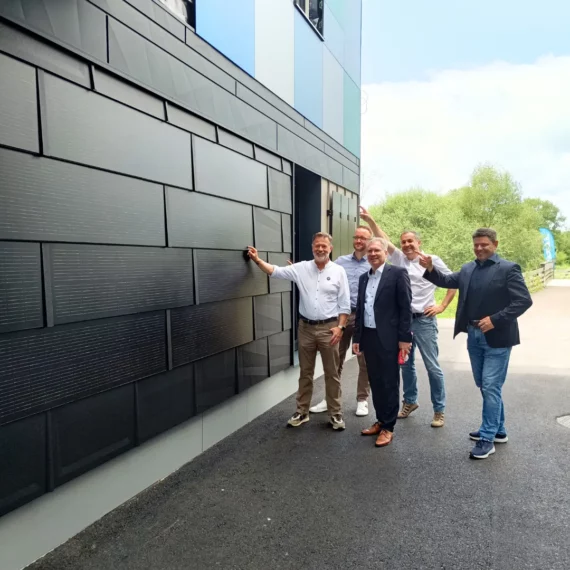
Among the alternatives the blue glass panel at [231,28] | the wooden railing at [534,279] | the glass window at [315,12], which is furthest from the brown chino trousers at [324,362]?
the wooden railing at [534,279]

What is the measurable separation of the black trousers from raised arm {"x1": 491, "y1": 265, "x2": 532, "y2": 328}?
87cm

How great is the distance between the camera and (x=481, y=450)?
365 cm

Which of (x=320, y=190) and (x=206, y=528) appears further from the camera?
(x=320, y=190)

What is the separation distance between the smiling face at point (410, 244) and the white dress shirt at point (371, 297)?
1.76 feet

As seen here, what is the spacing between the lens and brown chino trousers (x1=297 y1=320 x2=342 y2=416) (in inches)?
170

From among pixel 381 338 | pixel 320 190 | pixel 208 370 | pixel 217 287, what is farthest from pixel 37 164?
pixel 320 190

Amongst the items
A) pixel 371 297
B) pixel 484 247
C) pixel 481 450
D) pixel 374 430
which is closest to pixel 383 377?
pixel 374 430

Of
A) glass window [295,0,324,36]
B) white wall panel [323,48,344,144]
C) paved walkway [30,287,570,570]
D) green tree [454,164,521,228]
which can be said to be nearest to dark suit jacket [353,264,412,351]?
paved walkway [30,287,570,570]

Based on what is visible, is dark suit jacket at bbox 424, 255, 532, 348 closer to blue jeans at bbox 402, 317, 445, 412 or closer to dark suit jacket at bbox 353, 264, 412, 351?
dark suit jacket at bbox 353, 264, 412, 351

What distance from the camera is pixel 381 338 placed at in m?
3.90

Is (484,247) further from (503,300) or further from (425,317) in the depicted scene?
(425,317)

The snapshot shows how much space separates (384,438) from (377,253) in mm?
1620

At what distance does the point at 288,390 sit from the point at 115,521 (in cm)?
290

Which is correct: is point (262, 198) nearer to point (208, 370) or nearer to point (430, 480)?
point (208, 370)
